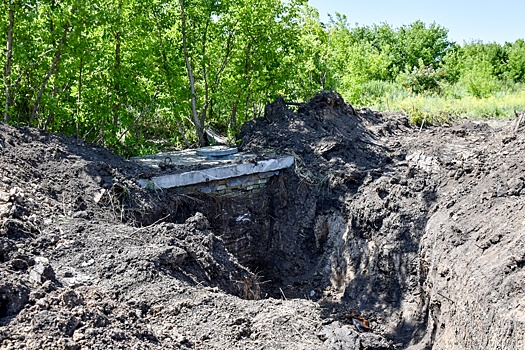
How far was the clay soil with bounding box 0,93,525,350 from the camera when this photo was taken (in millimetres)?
4352

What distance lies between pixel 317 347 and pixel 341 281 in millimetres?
2936

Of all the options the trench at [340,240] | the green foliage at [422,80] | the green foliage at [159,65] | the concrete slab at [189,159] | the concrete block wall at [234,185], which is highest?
the green foliage at [159,65]

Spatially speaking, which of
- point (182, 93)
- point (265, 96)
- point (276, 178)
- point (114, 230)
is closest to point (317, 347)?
point (114, 230)

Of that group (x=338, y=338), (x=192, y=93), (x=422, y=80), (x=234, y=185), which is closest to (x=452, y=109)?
(x=192, y=93)

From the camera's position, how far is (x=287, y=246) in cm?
821

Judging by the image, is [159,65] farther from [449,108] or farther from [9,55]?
[449,108]

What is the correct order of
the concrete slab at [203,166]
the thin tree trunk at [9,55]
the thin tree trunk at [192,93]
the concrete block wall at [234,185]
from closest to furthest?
the thin tree trunk at [9,55] → the concrete slab at [203,166] → the concrete block wall at [234,185] → the thin tree trunk at [192,93]

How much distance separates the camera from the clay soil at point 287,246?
4.35 meters

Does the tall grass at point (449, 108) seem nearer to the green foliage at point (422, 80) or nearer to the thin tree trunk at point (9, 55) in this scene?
the green foliage at point (422, 80)

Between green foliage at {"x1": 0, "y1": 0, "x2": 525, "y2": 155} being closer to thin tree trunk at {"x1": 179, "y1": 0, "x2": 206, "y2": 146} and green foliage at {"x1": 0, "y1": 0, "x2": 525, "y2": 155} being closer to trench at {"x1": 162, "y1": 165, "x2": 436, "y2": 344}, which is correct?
thin tree trunk at {"x1": 179, "y1": 0, "x2": 206, "y2": 146}

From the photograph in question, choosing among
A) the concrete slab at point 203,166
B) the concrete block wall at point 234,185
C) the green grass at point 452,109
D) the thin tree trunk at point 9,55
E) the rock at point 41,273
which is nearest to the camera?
the rock at point 41,273

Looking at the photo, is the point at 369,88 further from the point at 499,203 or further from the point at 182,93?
the point at 499,203

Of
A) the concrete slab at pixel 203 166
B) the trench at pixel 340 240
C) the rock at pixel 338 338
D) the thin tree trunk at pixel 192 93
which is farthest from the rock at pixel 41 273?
the thin tree trunk at pixel 192 93

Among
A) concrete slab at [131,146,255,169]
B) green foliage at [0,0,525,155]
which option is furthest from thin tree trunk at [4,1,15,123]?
A: concrete slab at [131,146,255,169]
